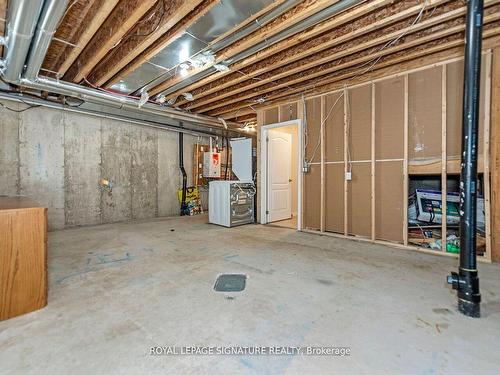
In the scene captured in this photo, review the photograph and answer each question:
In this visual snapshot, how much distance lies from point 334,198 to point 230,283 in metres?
2.80

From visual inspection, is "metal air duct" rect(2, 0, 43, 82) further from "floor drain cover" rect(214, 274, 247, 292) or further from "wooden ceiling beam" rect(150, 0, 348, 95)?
"floor drain cover" rect(214, 274, 247, 292)

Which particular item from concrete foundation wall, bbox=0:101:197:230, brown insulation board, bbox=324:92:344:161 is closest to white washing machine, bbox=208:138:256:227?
concrete foundation wall, bbox=0:101:197:230

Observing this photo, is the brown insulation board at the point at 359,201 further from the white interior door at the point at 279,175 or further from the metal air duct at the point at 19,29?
the metal air duct at the point at 19,29

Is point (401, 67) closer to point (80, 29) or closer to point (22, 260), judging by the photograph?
point (80, 29)

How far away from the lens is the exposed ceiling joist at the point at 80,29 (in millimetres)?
2598

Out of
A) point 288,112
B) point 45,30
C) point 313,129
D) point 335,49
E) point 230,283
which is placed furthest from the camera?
point 288,112

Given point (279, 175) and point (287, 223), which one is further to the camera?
point (279, 175)

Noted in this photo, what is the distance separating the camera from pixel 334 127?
4527 mm

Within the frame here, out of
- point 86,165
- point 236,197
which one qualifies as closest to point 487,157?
point 236,197

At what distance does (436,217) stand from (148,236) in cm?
474

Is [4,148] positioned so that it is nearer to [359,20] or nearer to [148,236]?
[148,236]

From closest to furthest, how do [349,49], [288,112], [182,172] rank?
[349,49] < [288,112] < [182,172]

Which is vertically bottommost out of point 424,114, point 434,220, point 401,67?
point 434,220

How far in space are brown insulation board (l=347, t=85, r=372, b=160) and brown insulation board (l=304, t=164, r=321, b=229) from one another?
0.76 meters
